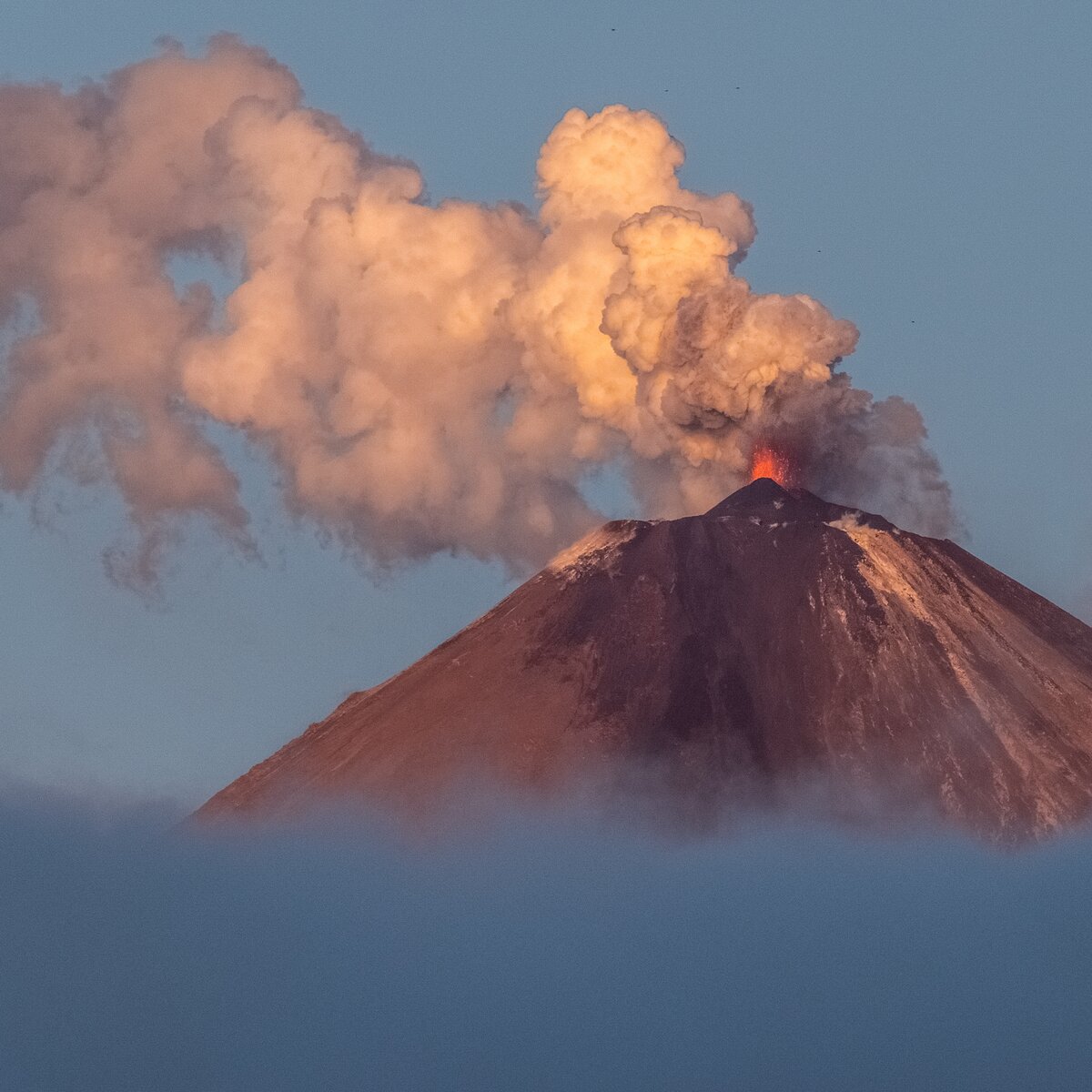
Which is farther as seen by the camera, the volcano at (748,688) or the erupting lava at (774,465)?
the erupting lava at (774,465)

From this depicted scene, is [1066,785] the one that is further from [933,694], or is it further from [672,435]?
[672,435]

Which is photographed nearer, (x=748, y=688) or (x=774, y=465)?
(x=748, y=688)

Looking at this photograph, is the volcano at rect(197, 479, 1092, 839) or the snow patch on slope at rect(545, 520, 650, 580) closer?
the volcano at rect(197, 479, 1092, 839)

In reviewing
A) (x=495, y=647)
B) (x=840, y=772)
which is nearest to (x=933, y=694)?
(x=840, y=772)

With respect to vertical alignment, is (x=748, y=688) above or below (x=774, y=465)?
below

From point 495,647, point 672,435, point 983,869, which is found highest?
point 672,435
